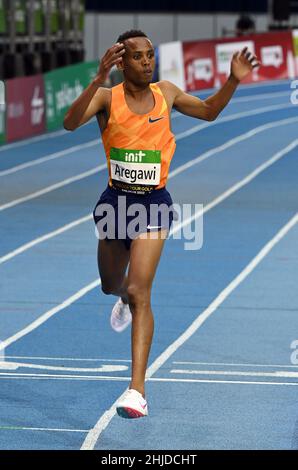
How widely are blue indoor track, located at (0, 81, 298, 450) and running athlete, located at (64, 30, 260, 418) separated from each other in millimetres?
643

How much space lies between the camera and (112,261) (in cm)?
886

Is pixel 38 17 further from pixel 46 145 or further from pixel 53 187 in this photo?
pixel 53 187

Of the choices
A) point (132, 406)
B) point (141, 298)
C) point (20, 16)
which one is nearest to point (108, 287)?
point (141, 298)

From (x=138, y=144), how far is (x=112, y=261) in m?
0.92

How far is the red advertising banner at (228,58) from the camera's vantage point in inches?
1528

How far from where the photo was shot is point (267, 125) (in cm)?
3178

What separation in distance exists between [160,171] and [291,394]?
1.80 metres

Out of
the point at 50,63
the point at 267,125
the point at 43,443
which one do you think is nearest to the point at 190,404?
the point at 43,443

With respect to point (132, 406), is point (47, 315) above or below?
above

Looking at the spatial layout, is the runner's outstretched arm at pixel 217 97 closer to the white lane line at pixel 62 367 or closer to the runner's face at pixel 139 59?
the runner's face at pixel 139 59

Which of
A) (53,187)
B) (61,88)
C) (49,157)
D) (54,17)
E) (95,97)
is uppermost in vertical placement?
(54,17)

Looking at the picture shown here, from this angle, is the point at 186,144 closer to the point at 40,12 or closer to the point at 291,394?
the point at 40,12

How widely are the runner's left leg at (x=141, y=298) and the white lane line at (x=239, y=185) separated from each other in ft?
27.9

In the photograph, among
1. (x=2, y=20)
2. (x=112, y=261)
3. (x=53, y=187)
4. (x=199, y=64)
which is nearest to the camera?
(x=112, y=261)
